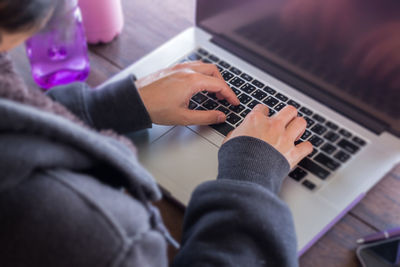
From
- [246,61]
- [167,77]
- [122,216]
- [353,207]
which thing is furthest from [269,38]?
[122,216]

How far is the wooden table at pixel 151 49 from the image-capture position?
2.07 ft

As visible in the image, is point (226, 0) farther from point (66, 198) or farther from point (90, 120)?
point (66, 198)

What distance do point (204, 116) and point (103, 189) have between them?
32 cm

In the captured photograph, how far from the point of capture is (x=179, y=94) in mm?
732

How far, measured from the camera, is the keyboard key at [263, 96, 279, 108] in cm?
77

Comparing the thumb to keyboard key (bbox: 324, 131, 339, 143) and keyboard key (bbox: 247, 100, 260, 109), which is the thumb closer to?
keyboard key (bbox: 247, 100, 260, 109)

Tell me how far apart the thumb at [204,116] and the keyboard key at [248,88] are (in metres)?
0.08

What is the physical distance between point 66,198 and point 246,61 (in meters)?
0.54

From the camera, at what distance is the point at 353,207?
68 centimetres

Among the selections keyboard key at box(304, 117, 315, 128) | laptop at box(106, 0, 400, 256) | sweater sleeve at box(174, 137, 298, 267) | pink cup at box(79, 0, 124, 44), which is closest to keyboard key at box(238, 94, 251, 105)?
laptop at box(106, 0, 400, 256)

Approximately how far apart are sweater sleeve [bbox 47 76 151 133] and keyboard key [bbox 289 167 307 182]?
0.82 feet

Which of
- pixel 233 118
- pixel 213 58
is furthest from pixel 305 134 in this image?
pixel 213 58

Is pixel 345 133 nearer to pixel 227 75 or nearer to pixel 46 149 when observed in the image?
pixel 227 75

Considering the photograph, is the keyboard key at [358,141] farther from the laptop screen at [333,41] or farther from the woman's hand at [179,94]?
the woman's hand at [179,94]
